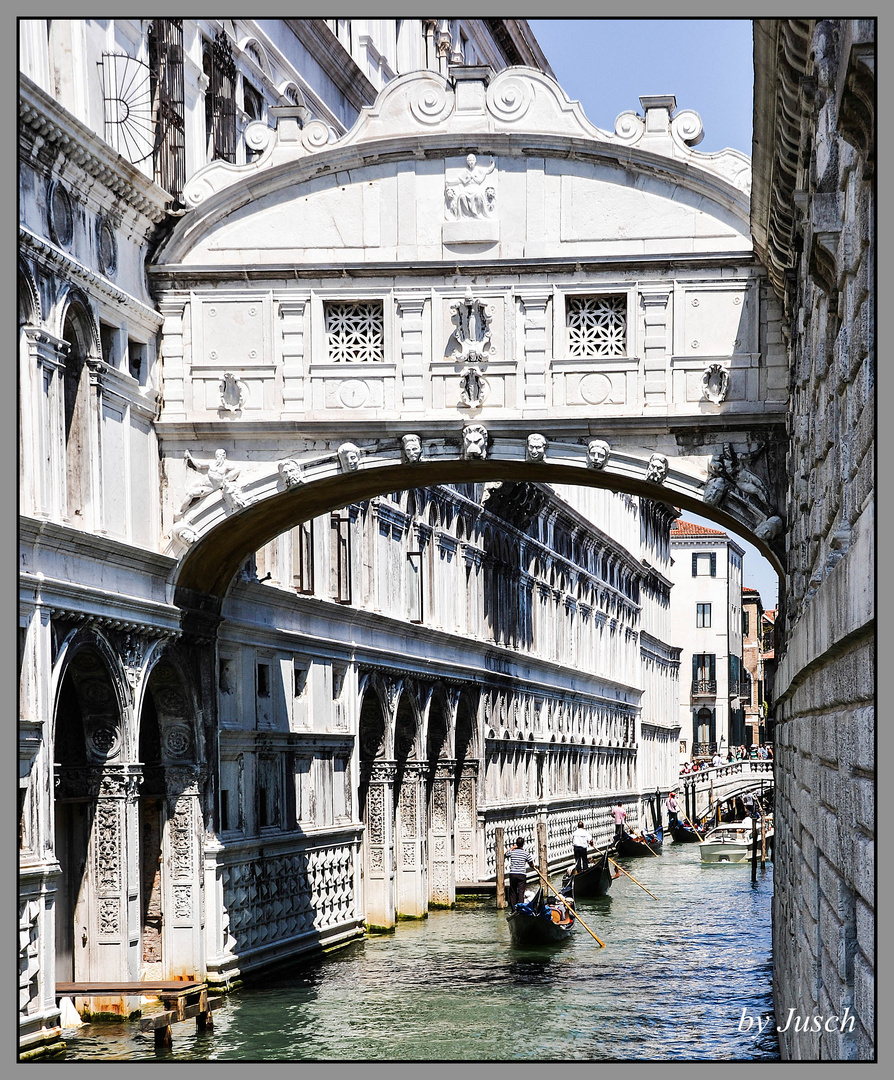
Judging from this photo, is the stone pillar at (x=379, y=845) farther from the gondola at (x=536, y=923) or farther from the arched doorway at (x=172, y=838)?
the arched doorway at (x=172, y=838)

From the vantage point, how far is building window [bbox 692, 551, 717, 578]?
77.9 metres

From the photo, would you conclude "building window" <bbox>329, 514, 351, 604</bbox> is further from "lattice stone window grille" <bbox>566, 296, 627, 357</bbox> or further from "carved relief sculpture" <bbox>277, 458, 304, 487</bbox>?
"lattice stone window grille" <bbox>566, 296, 627, 357</bbox>

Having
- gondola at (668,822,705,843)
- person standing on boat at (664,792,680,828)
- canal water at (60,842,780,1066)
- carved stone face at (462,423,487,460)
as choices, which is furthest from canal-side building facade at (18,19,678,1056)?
person standing on boat at (664,792,680,828)

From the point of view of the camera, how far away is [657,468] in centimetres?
1571

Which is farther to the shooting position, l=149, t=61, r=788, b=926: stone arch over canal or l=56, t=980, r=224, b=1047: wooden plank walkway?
l=149, t=61, r=788, b=926: stone arch over canal

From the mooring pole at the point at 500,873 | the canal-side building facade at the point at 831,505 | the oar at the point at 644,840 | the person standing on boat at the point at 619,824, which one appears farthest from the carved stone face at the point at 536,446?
the oar at the point at 644,840

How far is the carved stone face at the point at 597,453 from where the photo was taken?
15672mm

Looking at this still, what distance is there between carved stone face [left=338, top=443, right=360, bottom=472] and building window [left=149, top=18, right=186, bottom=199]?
111 inches

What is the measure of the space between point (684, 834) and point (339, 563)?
28892 millimetres

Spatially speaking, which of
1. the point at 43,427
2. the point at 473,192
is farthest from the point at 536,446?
the point at 43,427

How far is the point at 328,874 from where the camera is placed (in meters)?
22.0

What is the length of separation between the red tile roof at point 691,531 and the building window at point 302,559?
56.9 meters

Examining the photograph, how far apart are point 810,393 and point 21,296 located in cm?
618

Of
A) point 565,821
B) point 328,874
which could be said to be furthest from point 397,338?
point 565,821
